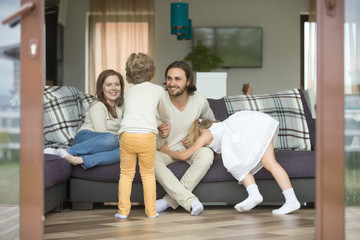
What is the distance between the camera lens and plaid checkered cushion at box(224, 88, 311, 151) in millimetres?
3719

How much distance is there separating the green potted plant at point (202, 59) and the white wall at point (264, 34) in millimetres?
630

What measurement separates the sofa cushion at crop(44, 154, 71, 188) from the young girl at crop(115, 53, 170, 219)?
0.35 metres

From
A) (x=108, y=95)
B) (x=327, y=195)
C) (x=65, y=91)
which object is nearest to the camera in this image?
(x=327, y=195)

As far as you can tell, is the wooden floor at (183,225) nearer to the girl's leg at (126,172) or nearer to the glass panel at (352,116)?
the girl's leg at (126,172)

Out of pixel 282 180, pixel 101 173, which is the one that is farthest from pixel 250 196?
pixel 101 173

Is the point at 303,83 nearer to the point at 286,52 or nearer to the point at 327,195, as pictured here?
the point at 286,52

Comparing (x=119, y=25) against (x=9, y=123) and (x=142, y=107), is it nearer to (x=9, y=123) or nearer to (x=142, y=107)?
(x=142, y=107)

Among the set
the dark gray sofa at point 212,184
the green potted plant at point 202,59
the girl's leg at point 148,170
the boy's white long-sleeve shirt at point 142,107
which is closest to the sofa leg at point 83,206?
the dark gray sofa at point 212,184

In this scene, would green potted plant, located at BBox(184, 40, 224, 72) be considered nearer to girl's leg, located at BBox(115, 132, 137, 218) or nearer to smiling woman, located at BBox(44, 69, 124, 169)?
smiling woman, located at BBox(44, 69, 124, 169)

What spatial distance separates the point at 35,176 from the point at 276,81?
7301 millimetres

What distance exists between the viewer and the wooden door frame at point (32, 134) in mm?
1719

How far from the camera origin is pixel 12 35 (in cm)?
178

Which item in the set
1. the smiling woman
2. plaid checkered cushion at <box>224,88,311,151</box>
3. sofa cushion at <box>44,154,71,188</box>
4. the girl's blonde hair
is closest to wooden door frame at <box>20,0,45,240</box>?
sofa cushion at <box>44,154,71,188</box>

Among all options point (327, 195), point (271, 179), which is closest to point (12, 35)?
point (327, 195)
